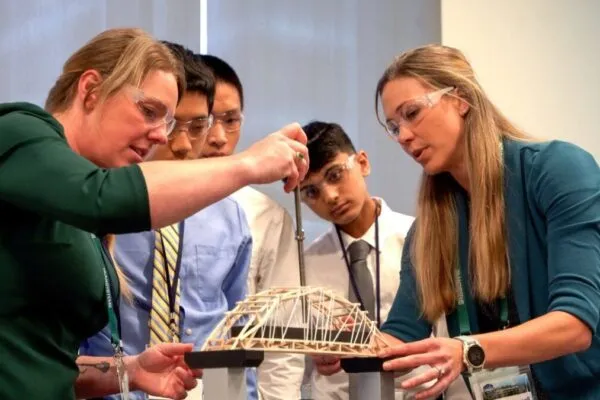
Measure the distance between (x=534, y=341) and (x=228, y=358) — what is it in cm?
64

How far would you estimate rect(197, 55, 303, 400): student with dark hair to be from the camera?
2.92 metres

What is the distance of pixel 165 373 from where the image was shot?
1659 mm

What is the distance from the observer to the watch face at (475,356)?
66.8 inches

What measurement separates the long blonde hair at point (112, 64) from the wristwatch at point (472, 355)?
2.41 feet

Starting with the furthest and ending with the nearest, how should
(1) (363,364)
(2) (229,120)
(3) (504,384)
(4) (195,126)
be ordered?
(2) (229,120) → (4) (195,126) → (3) (504,384) → (1) (363,364)

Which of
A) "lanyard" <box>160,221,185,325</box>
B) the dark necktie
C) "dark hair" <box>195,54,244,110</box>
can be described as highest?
"dark hair" <box>195,54,244,110</box>

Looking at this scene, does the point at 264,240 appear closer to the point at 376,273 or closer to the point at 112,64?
the point at 376,273

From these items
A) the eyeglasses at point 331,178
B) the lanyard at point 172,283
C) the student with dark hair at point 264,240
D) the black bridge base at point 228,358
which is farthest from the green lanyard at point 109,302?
the eyeglasses at point 331,178

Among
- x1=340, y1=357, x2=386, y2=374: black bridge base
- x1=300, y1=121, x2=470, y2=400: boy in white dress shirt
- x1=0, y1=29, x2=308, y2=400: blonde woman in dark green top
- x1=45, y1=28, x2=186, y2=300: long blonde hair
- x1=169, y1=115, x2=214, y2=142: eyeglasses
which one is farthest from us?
x1=300, y1=121, x2=470, y2=400: boy in white dress shirt

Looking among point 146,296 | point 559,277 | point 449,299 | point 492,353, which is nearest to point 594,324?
point 559,277

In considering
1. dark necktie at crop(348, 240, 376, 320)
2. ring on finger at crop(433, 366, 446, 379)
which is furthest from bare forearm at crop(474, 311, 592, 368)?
dark necktie at crop(348, 240, 376, 320)

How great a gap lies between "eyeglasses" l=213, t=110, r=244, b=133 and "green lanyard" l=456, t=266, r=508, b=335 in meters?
1.10

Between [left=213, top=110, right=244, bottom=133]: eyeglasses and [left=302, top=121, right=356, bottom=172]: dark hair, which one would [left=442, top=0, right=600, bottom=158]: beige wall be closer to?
[left=302, top=121, right=356, bottom=172]: dark hair

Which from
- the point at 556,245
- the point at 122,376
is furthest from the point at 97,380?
the point at 556,245
